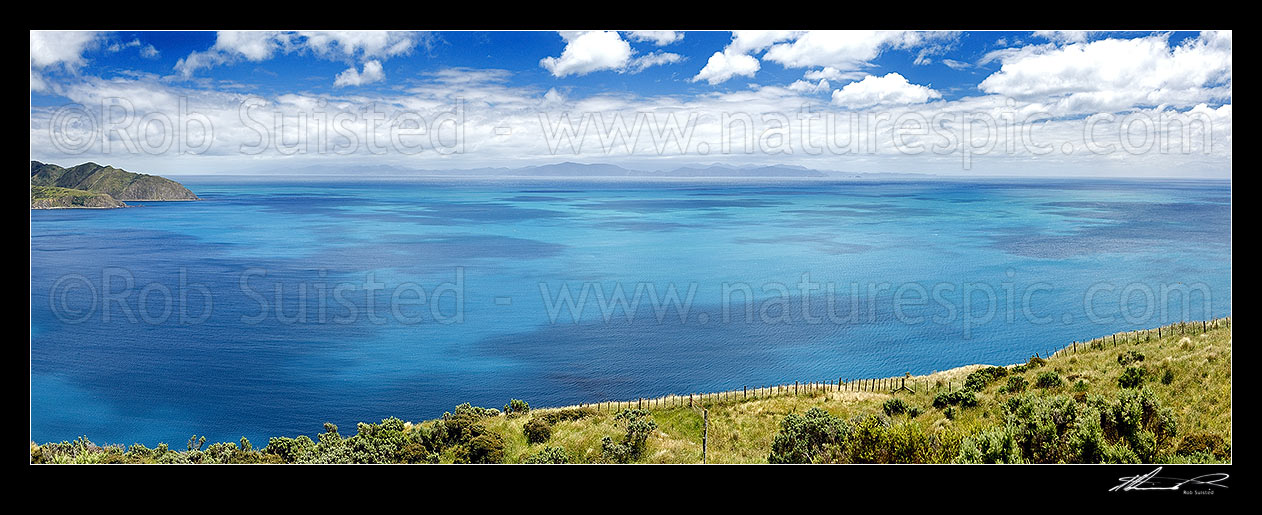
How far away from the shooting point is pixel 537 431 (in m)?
14.9

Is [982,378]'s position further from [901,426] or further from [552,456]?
[552,456]

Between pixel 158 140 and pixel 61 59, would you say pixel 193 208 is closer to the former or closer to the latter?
pixel 61 59

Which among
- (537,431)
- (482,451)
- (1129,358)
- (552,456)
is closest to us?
(552,456)

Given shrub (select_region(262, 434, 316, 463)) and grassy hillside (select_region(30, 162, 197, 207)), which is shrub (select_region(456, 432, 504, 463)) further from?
grassy hillside (select_region(30, 162, 197, 207))

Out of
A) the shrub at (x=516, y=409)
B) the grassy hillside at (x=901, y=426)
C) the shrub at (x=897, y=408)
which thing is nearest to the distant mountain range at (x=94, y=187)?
the shrub at (x=516, y=409)

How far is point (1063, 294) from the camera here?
36344mm

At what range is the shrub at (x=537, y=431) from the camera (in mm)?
14844

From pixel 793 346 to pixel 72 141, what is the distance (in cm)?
2482

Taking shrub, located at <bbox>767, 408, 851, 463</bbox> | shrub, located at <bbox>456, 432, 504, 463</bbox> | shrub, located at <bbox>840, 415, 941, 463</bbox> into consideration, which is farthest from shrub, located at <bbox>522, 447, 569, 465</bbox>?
shrub, located at <bbox>840, 415, 941, 463</bbox>

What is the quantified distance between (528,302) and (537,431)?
19.2 meters

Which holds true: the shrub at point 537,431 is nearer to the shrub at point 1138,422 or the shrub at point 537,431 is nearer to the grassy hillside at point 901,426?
the grassy hillside at point 901,426

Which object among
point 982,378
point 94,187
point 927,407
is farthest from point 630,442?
point 94,187

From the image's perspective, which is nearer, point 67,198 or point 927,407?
point 927,407
